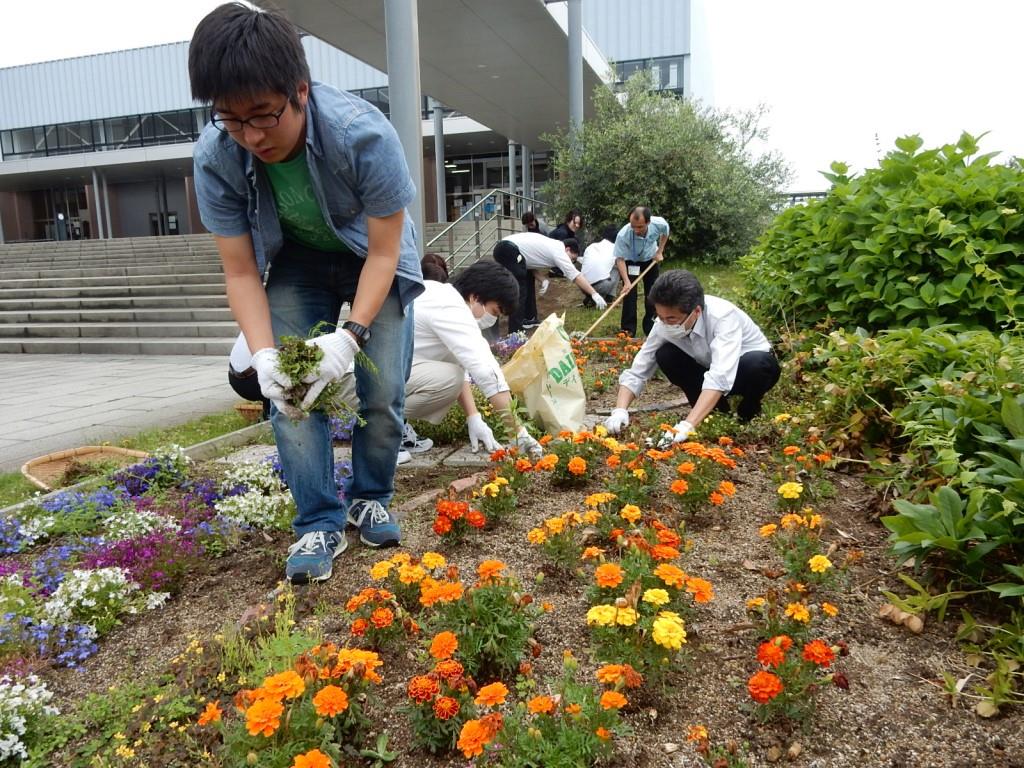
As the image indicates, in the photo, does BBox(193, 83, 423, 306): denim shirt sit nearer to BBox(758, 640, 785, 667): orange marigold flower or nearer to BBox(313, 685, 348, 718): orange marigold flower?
BBox(313, 685, 348, 718): orange marigold flower

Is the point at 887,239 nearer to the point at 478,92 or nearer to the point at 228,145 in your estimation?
the point at 228,145

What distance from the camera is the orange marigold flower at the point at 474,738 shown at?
127 cm

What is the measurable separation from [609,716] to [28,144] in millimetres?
41157

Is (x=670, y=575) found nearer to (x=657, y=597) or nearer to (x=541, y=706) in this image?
(x=657, y=597)

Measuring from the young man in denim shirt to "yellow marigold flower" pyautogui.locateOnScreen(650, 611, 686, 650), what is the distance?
1.17 m

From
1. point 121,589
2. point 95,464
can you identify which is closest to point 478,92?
point 95,464

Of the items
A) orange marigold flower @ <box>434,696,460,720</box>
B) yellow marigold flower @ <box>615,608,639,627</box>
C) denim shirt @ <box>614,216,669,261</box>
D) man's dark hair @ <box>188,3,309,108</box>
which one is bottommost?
orange marigold flower @ <box>434,696,460,720</box>

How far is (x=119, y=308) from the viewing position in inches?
464

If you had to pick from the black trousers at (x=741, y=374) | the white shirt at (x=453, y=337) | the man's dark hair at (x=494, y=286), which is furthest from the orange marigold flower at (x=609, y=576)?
the man's dark hair at (x=494, y=286)

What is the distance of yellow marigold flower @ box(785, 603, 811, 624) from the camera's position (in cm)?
164

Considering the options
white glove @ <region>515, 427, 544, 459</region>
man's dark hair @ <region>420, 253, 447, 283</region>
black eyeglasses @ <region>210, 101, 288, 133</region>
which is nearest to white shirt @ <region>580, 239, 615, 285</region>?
man's dark hair @ <region>420, 253, 447, 283</region>

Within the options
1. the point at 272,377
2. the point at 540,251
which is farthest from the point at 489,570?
the point at 540,251

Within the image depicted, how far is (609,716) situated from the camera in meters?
1.38

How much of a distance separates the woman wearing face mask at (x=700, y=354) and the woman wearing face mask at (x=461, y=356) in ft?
2.19
